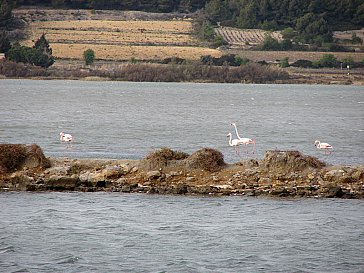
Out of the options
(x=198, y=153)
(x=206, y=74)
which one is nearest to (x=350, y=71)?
(x=206, y=74)

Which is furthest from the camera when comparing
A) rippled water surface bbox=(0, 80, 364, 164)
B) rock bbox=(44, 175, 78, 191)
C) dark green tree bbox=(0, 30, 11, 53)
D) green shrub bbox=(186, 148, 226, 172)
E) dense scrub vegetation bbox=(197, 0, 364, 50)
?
dense scrub vegetation bbox=(197, 0, 364, 50)

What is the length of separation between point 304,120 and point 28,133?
74.8 ft

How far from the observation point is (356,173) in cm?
2647

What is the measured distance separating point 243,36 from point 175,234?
155005 mm

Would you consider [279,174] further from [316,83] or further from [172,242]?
[316,83]

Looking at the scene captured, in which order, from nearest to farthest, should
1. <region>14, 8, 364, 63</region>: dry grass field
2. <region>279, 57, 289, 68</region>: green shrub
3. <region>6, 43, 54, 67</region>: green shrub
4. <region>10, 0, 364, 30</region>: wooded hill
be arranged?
<region>6, 43, 54, 67</region>: green shrub → <region>14, 8, 364, 63</region>: dry grass field → <region>279, 57, 289, 68</region>: green shrub → <region>10, 0, 364, 30</region>: wooded hill

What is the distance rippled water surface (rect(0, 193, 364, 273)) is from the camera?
19.4 m

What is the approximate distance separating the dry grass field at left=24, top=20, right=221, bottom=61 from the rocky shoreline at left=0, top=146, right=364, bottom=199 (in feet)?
397

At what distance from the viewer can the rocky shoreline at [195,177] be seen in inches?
1016

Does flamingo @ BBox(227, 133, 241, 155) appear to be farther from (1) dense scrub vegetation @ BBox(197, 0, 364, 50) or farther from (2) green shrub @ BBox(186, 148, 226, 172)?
(1) dense scrub vegetation @ BBox(197, 0, 364, 50)

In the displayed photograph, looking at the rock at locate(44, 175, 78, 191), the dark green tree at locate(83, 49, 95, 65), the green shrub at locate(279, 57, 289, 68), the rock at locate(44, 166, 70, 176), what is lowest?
the green shrub at locate(279, 57, 289, 68)

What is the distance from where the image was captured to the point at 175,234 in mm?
21828

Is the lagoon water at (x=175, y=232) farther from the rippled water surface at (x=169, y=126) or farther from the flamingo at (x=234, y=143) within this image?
the rippled water surface at (x=169, y=126)

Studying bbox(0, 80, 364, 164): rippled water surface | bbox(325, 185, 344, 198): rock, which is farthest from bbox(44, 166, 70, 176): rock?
bbox(0, 80, 364, 164): rippled water surface
